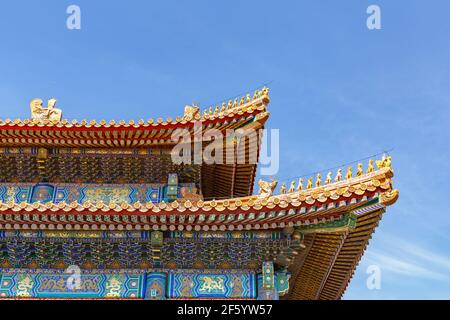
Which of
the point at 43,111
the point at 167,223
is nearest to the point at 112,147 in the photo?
the point at 43,111

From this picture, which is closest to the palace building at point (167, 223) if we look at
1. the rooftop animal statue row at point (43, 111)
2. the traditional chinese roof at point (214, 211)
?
the traditional chinese roof at point (214, 211)

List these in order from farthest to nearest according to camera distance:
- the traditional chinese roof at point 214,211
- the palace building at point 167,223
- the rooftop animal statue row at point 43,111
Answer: the rooftop animal statue row at point 43,111, the palace building at point 167,223, the traditional chinese roof at point 214,211

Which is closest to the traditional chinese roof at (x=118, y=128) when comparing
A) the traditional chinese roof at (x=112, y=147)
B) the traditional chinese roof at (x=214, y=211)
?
the traditional chinese roof at (x=112, y=147)

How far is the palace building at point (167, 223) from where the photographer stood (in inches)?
433

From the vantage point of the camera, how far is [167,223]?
11.4 meters

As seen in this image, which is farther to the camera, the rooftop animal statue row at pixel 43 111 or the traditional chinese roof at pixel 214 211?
the rooftop animal statue row at pixel 43 111

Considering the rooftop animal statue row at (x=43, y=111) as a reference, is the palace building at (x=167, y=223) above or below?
below

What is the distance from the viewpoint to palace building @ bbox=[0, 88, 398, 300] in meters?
11.0

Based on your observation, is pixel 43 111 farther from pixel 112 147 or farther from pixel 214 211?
pixel 214 211

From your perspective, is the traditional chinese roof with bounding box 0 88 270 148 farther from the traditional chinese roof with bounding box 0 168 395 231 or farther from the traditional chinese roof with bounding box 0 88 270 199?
the traditional chinese roof with bounding box 0 168 395 231

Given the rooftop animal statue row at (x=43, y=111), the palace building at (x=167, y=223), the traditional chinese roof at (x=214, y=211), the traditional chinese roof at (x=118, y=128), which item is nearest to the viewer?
the traditional chinese roof at (x=214, y=211)

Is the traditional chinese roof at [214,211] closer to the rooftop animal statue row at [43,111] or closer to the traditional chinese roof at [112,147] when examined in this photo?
the traditional chinese roof at [112,147]

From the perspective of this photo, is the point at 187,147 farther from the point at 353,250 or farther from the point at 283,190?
the point at 353,250
